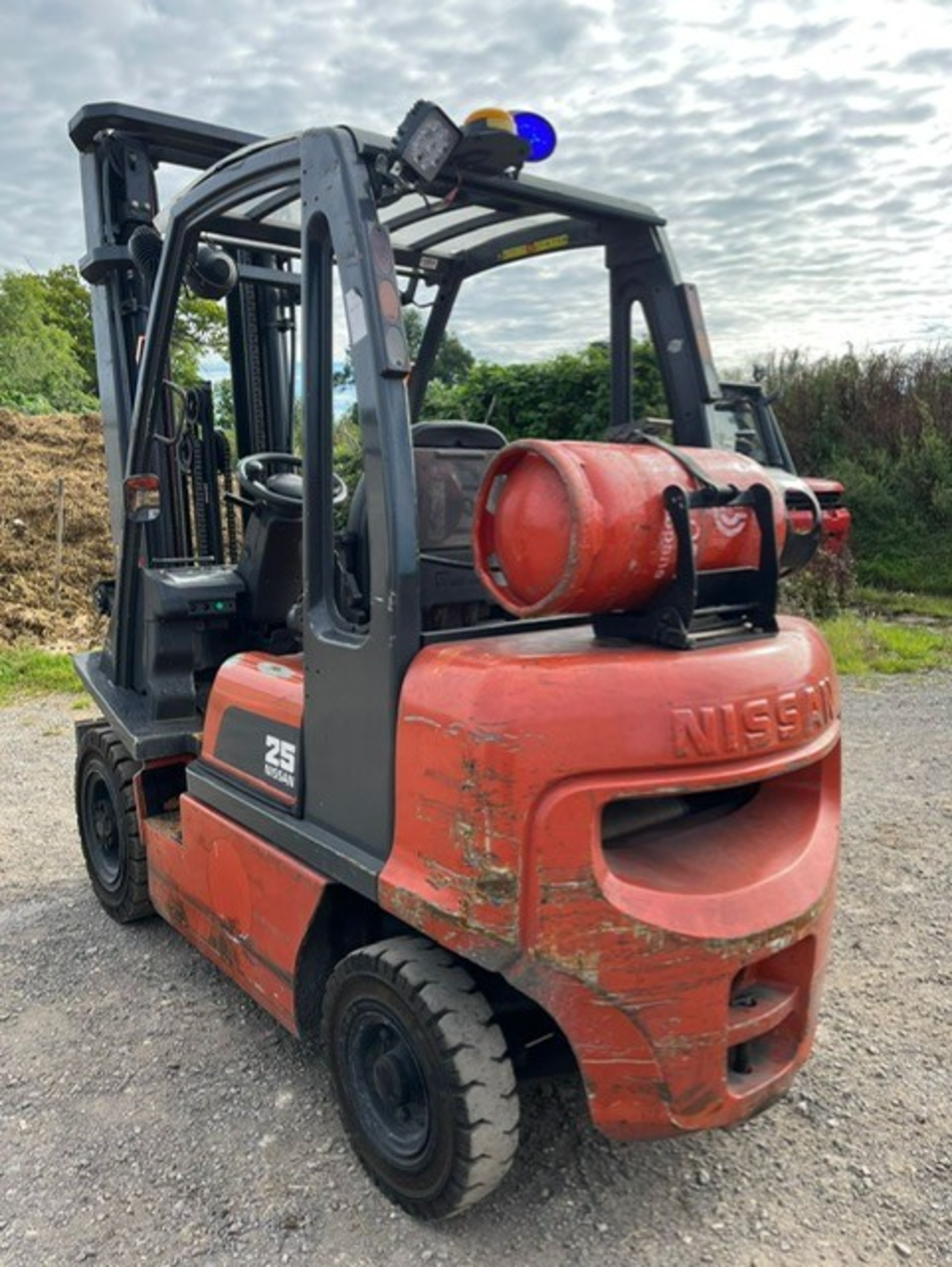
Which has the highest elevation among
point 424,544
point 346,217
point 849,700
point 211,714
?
point 346,217

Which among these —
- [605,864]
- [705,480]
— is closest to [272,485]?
[705,480]

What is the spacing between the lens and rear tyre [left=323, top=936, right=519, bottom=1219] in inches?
89.1

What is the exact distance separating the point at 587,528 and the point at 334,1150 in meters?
1.87

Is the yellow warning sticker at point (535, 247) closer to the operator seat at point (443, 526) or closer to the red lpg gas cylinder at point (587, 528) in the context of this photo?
the operator seat at point (443, 526)

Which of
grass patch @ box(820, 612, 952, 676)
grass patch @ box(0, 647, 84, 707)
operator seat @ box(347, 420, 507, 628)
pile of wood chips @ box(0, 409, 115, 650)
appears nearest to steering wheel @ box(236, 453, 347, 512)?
operator seat @ box(347, 420, 507, 628)

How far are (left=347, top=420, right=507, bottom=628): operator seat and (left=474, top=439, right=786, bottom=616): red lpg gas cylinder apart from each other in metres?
0.56

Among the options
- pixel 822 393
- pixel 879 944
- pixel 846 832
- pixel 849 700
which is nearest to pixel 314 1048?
pixel 879 944

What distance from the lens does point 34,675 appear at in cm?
920

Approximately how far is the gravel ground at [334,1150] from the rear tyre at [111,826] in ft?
0.61

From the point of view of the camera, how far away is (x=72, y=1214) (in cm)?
250

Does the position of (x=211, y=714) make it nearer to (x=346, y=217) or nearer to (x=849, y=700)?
(x=346, y=217)

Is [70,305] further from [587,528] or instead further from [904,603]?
[587,528]

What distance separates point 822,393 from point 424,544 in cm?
1595

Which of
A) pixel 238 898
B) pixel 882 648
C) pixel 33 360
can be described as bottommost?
pixel 882 648
